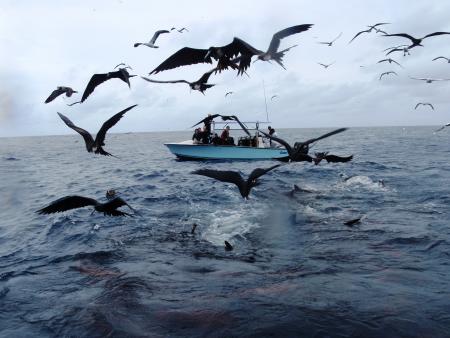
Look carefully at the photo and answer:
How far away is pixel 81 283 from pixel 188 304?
2.66 m

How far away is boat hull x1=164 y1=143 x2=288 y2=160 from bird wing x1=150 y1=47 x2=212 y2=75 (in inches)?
875

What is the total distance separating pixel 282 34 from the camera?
7.19 meters

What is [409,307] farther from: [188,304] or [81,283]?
[81,283]

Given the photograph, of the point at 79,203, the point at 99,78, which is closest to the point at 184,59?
the point at 99,78

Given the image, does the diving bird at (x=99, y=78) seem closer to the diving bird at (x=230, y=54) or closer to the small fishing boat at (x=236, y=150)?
the diving bird at (x=230, y=54)

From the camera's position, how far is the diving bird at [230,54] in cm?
670

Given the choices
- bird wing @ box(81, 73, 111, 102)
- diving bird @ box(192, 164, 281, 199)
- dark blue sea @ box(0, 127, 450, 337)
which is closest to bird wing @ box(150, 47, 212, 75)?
bird wing @ box(81, 73, 111, 102)

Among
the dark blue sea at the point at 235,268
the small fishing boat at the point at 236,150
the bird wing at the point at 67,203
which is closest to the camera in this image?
the dark blue sea at the point at 235,268

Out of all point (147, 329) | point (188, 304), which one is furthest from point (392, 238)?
point (147, 329)

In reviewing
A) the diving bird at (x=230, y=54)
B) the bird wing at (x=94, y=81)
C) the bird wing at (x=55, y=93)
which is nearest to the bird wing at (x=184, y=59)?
the diving bird at (x=230, y=54)

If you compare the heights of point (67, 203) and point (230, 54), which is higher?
point (230, 54)

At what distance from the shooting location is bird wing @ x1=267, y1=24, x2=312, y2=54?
688 centimetres

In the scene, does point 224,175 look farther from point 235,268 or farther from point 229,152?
point 229,152

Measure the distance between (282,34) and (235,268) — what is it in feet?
16.8
